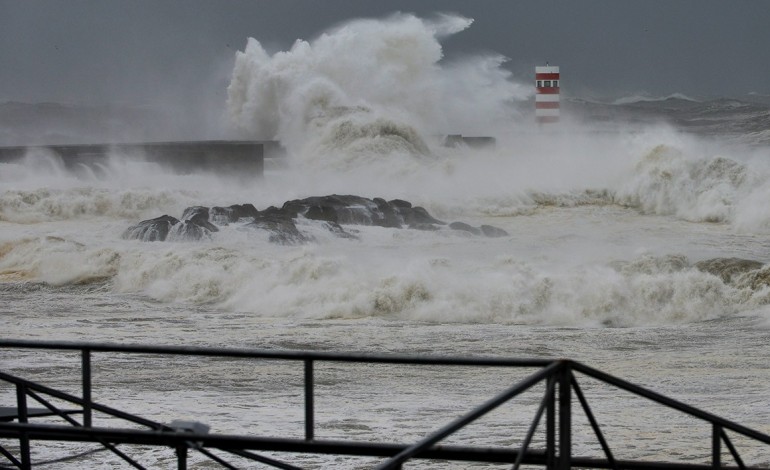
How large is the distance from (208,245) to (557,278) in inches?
244

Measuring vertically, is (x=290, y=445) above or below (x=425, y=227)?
below

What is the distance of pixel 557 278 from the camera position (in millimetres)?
15047

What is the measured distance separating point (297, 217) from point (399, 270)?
629 cm

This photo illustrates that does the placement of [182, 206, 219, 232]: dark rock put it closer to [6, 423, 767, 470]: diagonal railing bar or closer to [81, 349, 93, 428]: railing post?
[81, 349, 93, 428]: railing post

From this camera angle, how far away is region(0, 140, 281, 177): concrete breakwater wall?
29531 millimetres

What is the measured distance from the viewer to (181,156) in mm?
30234

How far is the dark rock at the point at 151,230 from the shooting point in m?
20.6

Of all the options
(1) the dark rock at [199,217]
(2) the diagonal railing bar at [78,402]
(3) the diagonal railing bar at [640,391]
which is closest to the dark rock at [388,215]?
(1) the dark rock at [199,217]

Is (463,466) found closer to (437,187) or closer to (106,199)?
(106,199)

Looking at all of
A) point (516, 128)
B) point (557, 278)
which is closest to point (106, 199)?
point (557, 278)

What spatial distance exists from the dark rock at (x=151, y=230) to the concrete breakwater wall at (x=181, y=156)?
26.4 feet

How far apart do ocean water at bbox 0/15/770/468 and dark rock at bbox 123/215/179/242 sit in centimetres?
41

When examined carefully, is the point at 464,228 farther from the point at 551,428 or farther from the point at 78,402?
the point at 551,428

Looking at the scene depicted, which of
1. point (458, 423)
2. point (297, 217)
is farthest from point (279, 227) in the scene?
point (458, 423)
